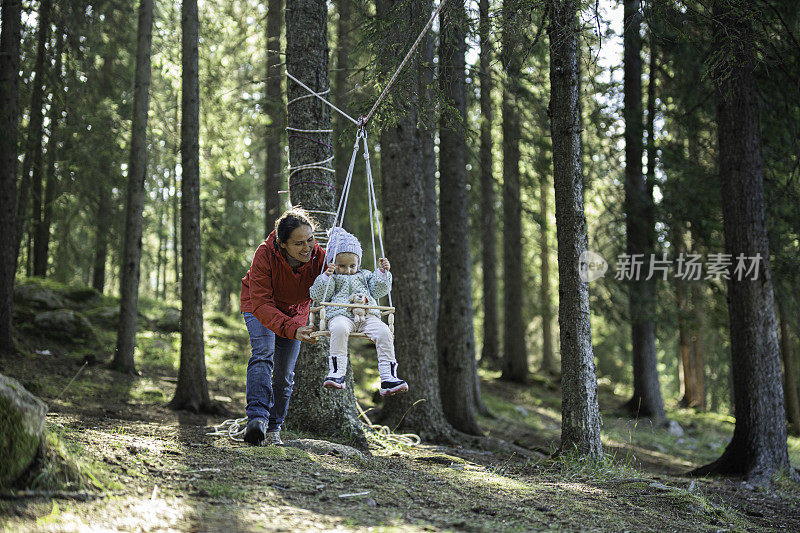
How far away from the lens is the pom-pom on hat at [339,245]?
474 centimetres

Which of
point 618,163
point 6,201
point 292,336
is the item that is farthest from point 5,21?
point 618,163

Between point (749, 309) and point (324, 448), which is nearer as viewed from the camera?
point (324, 448)

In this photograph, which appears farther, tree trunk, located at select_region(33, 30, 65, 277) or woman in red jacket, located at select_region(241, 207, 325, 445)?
tree trunk, located at select_region(33, 30, 65, 277)

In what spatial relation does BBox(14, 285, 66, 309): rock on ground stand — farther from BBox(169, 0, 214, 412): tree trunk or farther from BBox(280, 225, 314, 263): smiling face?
BBox(280, 225, 314, 263): smiling face

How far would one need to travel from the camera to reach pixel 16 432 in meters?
3.05

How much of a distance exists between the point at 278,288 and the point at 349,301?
557mm

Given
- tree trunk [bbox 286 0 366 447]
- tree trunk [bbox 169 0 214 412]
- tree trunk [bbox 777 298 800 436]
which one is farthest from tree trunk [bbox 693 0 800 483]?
tree trunk [bbox 169 0 214 412]

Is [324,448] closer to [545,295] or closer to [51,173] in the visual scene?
[51,173]


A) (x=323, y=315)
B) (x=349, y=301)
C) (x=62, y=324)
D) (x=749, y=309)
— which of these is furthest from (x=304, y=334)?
(x=62, y=324)

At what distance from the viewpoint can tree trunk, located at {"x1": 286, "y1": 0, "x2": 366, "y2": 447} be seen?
609cm

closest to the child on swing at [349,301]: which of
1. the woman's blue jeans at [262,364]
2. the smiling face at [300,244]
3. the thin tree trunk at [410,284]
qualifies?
the smiling face at [300,244]

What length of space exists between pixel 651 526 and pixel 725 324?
1159 centimetres

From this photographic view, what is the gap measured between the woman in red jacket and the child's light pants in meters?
0.18

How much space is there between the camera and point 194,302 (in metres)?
8.69
